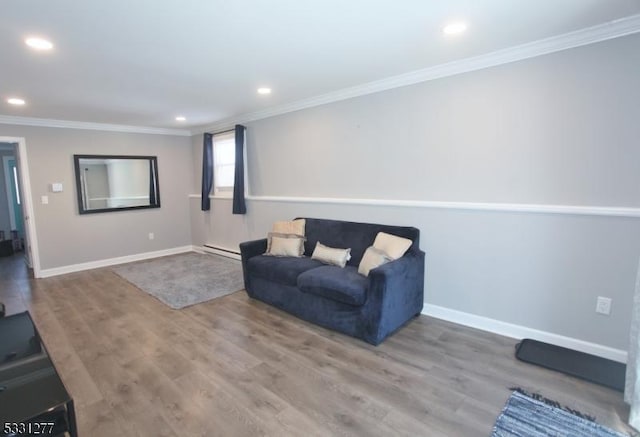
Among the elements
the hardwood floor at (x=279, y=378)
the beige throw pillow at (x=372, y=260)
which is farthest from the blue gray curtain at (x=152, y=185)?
the beige throw pillow at (x=372, y=260)

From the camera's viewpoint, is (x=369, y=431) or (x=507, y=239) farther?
(x=507, y=239)

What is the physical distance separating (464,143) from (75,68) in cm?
338

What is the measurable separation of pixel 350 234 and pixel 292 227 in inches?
31.4

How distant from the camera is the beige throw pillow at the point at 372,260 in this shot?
2969mm

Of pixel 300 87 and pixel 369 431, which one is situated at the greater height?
pixel 300 87

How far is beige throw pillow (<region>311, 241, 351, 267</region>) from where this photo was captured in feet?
11.2

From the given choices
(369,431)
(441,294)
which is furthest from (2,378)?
(441,294)

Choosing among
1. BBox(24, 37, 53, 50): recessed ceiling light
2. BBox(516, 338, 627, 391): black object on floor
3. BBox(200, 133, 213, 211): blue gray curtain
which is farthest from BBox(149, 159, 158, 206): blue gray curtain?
BBox(516, 338, 627, 391): black object on floor

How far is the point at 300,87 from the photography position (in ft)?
11.7

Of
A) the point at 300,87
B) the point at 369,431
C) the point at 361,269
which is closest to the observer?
the point at 369,431

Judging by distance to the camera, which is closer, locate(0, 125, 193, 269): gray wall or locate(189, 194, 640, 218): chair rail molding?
locate(189, 194, 640, 218): chair rail molding

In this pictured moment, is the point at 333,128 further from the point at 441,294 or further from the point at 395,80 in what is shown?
the point at 441,294

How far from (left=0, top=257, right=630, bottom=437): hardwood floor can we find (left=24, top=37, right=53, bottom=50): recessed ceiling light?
233 centimetres

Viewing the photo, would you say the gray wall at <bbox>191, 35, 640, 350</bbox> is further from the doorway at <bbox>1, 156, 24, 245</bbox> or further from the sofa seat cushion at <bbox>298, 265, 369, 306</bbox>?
the doorway at <bbox>1, 156, 24, 245</bbox>
